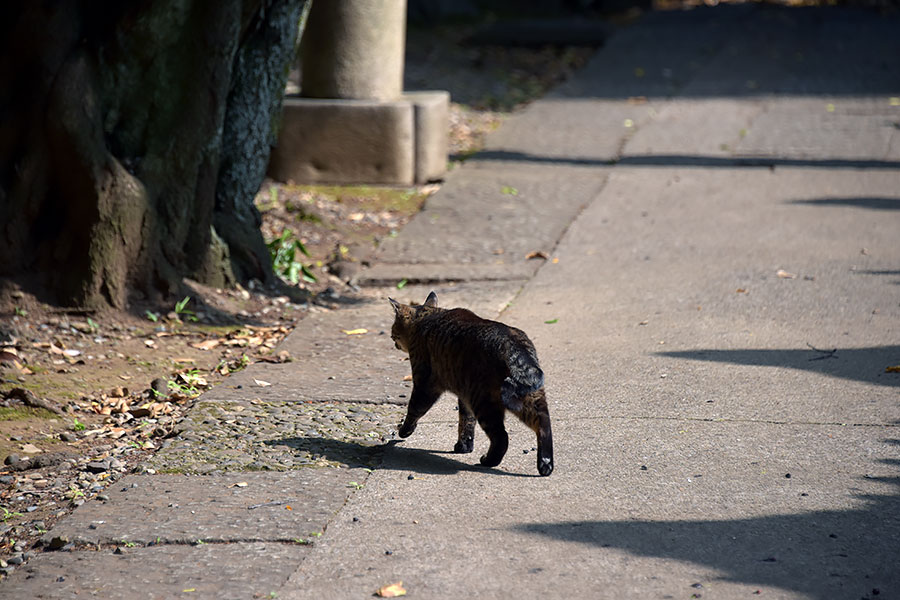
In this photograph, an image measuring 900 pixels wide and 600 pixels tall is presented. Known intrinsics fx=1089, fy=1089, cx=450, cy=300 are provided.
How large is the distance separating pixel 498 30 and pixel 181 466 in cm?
1346

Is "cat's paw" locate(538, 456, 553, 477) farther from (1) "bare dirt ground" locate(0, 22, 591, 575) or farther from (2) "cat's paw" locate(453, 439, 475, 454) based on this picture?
(1) "bare dirt ground" locate(0, 22, 591, 575)

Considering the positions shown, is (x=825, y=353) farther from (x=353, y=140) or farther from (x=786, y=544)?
(x=353, y=140)

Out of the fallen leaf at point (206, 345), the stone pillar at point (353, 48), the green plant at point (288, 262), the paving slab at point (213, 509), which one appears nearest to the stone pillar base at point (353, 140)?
the stone pillar at point (353, 48)

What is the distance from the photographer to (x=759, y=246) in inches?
333

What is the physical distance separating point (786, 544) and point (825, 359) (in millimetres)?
2389

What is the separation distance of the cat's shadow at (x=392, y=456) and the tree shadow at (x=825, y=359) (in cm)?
187

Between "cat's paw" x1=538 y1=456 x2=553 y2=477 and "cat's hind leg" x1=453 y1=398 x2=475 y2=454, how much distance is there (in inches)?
16.7

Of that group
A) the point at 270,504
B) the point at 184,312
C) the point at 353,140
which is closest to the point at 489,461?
the point at 270,504

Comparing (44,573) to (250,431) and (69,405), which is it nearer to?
(250,431)

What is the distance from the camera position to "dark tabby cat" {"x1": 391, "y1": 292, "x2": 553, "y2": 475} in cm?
433

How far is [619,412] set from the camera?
5398mm

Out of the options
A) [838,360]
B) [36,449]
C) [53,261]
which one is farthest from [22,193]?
[838,360]

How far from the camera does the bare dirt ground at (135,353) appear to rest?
15.9 ft

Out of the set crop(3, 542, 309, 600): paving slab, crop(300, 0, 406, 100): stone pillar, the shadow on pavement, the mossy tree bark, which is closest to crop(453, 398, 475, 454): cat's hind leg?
crop(3, 542, 309, 600): paving slab
